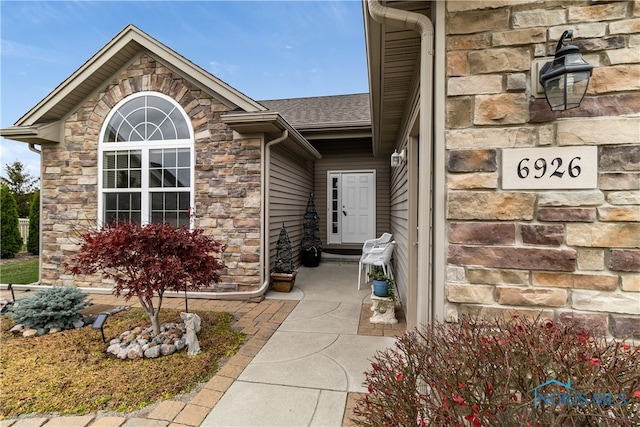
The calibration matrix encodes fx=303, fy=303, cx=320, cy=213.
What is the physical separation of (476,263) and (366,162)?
614 cm

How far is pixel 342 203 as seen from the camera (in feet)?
25.6

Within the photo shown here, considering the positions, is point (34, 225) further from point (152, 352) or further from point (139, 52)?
point (152, 352)

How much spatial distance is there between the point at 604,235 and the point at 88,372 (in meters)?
3.68

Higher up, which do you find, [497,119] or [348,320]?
[497,119]

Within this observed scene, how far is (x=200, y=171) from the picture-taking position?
4.70 metres

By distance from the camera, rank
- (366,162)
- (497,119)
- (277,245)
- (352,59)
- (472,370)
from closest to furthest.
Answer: (472,370)
(497,119)
(277,245)
(366,162)
(352,59)

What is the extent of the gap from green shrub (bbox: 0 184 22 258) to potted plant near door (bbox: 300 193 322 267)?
8.02 m

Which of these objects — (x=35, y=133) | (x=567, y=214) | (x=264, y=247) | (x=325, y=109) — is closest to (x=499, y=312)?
(x=567, y=214)

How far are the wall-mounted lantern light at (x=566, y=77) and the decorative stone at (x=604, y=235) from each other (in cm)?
63

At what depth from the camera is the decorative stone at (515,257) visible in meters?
1.61

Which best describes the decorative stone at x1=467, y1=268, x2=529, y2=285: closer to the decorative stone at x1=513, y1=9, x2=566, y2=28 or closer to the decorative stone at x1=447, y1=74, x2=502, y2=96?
the decorative stone at x1=447, y1=74, x2=502, y2=96

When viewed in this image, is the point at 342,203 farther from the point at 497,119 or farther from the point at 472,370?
the point at 472,370

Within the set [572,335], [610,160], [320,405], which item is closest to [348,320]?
[320,405]

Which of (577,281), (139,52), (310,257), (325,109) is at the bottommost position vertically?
(310,257)
